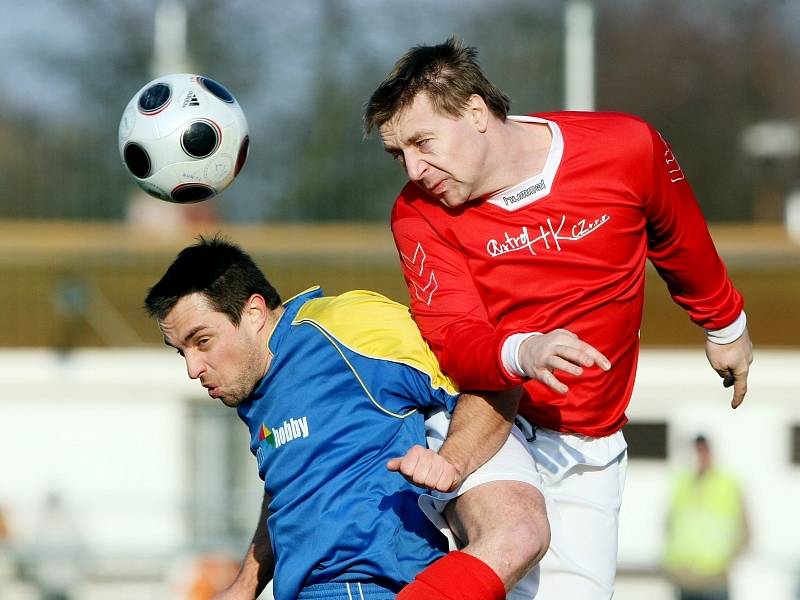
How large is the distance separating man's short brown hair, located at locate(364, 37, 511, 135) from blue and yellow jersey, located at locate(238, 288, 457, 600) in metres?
0.69

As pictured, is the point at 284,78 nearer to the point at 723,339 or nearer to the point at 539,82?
the point at 539,82

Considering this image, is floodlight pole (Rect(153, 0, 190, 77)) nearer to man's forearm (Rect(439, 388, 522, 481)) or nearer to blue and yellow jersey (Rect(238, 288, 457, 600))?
blue and yellow jersey (Rect(238, 288, 457, 600))

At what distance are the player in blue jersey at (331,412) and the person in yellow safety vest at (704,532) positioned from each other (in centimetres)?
781

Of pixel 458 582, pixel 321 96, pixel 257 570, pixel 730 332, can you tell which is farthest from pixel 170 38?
pixel 458 582

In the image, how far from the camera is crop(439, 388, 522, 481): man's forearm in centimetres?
404

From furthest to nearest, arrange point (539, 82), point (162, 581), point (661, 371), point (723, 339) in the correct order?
point (539, 82), point (661, 371), point (162, 581), point (723, 339)

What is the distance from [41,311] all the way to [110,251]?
1.12m

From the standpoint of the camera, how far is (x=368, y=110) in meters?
4.26

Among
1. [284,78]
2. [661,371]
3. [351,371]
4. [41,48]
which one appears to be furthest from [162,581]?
[41,48]

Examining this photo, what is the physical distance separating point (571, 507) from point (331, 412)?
91cm

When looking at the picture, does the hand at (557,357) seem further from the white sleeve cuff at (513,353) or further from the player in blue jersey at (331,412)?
the player in blue jersey at (331,412)

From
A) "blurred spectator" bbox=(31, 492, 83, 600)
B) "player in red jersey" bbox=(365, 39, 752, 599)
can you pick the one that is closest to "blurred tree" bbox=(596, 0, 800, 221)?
"blurred spectator" bbox=(31, 492, 83, 600)

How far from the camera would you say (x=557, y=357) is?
12.0 feet

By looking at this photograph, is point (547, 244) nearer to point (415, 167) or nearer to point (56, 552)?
point (415, 167)
